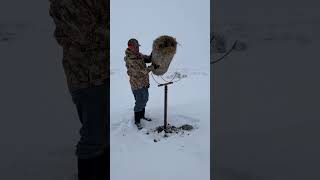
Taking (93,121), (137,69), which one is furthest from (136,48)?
(93,121)

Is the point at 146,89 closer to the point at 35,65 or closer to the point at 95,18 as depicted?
the point at 95,18

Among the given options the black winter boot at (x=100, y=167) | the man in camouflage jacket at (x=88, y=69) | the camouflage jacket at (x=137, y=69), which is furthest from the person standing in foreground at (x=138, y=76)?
the black winter boot at (x=100, y=167)

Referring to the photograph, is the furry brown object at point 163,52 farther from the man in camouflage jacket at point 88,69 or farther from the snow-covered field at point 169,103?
the man in camouflage jacket at point 88,69

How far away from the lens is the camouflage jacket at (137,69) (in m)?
2.00

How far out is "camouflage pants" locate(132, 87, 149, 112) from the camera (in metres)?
2.01

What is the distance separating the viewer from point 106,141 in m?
1.97

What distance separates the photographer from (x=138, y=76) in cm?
201

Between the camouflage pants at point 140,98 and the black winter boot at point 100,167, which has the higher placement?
the camouflage pants at point 140,98

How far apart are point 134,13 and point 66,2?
1.10 feet

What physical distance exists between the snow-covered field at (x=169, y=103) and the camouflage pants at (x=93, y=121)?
40mm

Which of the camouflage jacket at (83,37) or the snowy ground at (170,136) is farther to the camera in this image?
the snowy ground at (170,136)

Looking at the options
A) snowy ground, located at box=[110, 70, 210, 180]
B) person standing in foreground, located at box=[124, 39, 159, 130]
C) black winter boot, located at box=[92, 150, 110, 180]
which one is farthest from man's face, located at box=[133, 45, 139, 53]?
black winter boot, located at box=[92, 150, 110, 180]

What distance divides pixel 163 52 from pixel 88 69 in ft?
1.27
